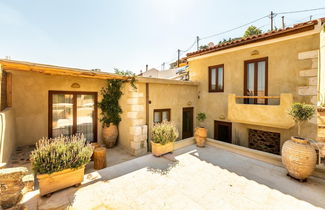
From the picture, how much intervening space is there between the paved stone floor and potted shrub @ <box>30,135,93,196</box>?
0.71ft

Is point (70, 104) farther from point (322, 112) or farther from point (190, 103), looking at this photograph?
point (322, 112)

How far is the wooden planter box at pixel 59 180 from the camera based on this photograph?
296 cm

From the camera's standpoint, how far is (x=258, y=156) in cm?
535

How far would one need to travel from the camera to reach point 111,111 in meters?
7.27

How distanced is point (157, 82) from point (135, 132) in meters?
2.69

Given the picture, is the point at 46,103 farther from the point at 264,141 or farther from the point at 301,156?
the point at 264,141

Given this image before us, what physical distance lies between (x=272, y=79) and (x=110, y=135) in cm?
817

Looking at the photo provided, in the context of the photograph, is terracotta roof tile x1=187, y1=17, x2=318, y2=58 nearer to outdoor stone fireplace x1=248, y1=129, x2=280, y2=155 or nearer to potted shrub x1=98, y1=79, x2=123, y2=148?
outdoor stone fireplace x1=248, y1=129, x2=280, y2=155

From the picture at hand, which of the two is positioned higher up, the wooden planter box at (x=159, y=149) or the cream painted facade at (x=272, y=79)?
the cream painted facade at (x=272, y=79)

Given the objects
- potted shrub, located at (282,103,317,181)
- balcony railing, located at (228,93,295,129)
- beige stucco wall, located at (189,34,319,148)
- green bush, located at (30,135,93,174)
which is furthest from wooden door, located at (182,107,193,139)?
green bush, located at (30,135,93,174)

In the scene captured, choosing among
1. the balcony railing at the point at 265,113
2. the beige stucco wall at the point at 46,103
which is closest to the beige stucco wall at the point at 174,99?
the beige stucco wall at the point at 46,103

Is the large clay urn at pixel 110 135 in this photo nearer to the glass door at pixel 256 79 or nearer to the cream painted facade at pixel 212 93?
the cream painted facade at pixel 212 93

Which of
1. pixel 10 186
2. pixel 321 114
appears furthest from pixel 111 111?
pixel 321 114

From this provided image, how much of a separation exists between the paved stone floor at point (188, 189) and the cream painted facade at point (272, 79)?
2082 millimetres
